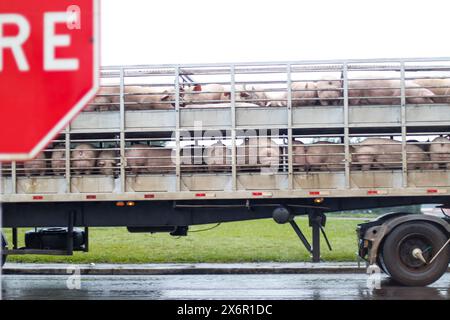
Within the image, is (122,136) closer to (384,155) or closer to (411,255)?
(384,155)

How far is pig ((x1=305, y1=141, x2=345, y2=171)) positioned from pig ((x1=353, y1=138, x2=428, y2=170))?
239mm

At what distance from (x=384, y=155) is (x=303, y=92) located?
1.54 m

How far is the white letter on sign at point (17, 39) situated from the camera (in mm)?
1895

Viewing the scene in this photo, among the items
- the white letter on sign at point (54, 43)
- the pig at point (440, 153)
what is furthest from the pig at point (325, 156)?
the white letter on sign at point (54, 43)

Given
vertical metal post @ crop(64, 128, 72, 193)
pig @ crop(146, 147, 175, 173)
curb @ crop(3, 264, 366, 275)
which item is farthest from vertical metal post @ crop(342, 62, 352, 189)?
vertical metal post @ crop(64, 128, 72, 193)

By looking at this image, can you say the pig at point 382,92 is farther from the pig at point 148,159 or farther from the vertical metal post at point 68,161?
the vertical metal post at point 68,161

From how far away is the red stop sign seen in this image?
1.88 m

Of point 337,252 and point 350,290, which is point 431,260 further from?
point 337,252

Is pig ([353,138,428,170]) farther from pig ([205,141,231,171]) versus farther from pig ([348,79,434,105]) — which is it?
pig ([205,141,231,171])

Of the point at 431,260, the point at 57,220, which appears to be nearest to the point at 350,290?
the point at 431,260
